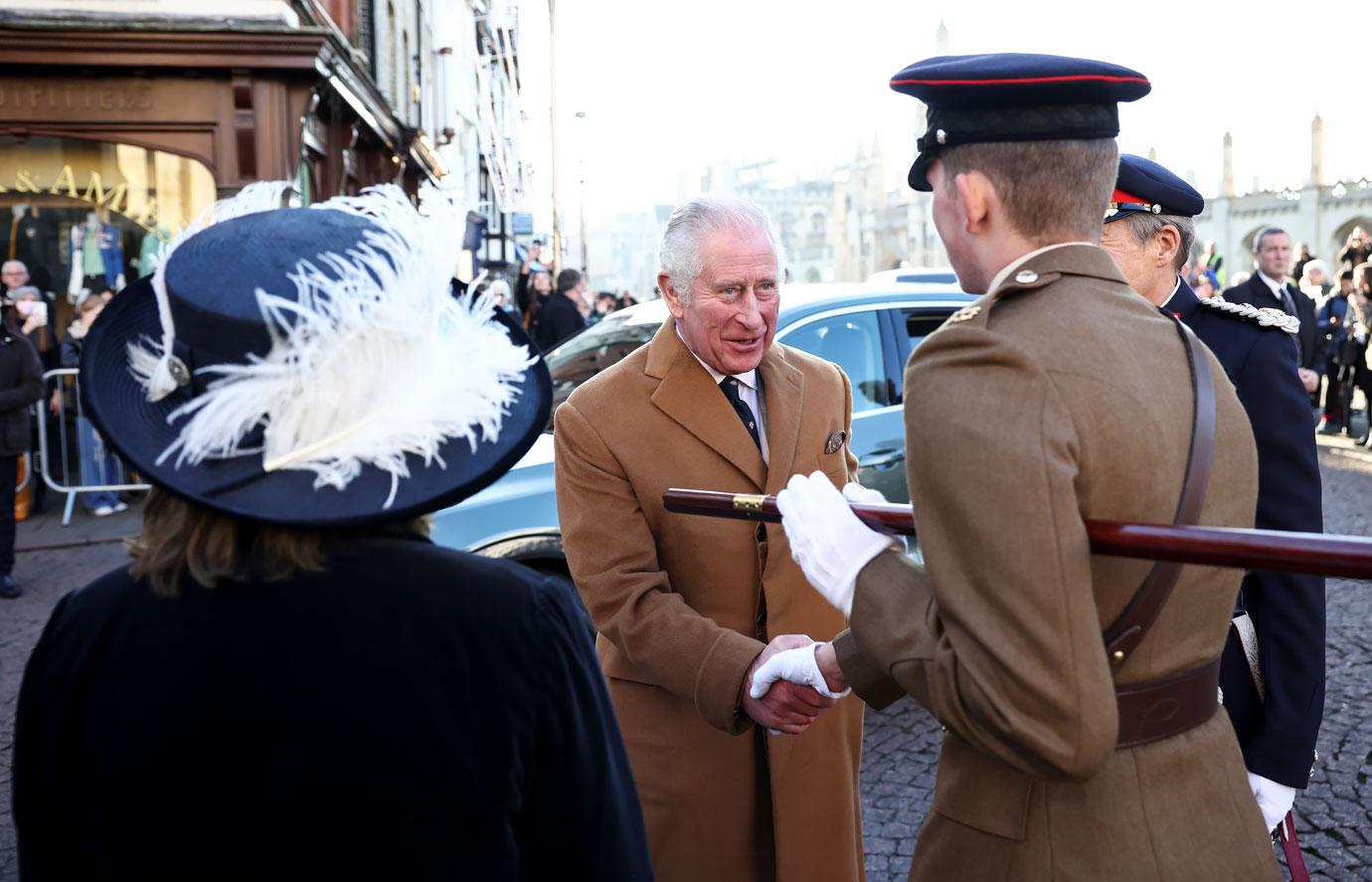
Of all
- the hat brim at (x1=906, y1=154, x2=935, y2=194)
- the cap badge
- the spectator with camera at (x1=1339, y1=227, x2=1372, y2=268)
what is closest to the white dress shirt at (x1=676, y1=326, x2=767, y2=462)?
the hat brim at (x1=906, y1=154, x2=935, y2=194)

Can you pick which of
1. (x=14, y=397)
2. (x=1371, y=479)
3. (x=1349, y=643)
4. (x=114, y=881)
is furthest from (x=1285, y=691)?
(x=1371, y=479)

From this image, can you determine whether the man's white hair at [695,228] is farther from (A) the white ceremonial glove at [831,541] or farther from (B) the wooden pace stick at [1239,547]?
(B) the wooden pace stick at [1239,547]

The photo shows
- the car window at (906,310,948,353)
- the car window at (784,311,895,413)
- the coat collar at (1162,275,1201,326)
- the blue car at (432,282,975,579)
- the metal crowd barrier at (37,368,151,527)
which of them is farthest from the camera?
the metal crowd barrier at (37,368,151,527)

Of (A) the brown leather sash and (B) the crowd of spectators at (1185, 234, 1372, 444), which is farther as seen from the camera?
(B) the crowd of spectators at (1185, 234, 1372, 444)

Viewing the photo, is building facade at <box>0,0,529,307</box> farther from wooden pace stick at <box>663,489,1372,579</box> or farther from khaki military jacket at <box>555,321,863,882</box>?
wooden pace stick at <box>663,489,1372,579</box>

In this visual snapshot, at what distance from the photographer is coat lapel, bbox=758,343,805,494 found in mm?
2938

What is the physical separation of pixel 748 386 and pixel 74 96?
12.0 meters

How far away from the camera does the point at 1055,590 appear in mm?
1468

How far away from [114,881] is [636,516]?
1505 mm

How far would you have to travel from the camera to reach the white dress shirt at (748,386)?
3.04 meters

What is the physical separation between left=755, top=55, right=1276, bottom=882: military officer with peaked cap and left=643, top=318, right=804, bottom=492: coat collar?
1035 mm

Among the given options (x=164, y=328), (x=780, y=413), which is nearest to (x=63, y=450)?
(x=780, y=413)

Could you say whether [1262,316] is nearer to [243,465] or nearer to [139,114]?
[243,465]

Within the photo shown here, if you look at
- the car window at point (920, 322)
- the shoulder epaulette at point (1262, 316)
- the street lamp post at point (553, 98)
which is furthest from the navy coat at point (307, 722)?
the street lamp post at point (553, 98)
